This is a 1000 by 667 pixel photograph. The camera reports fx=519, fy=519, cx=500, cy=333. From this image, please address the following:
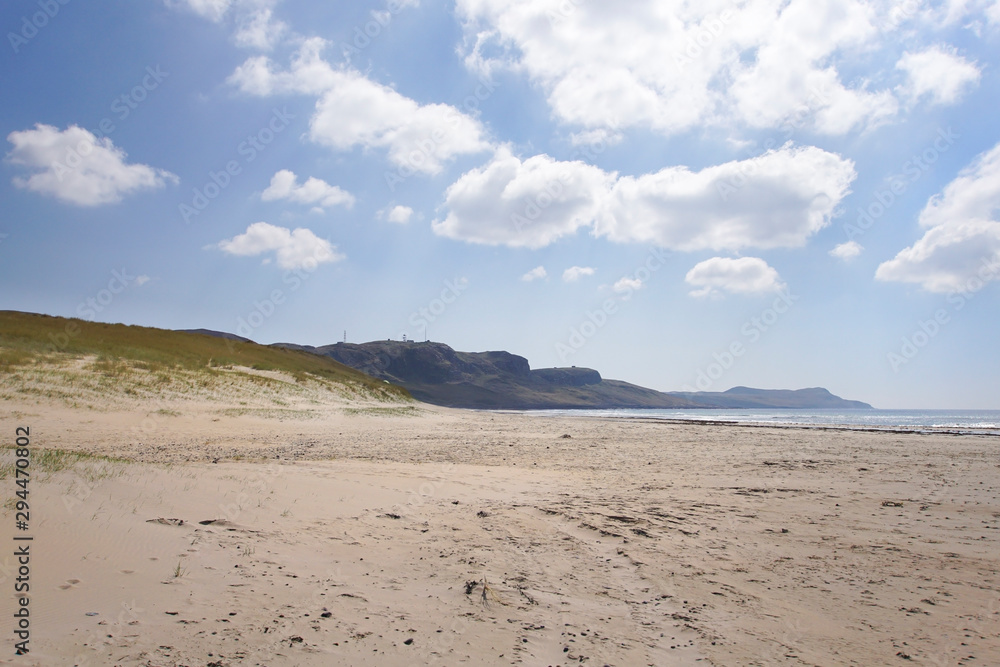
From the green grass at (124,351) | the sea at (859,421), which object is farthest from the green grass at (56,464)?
the sea at (859,421)

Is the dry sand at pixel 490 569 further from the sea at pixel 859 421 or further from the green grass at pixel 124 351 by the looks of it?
the sea at pixel 859 421

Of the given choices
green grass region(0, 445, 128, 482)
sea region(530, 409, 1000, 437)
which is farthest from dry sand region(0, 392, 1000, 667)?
sea region(530, 409, 1000, 437)

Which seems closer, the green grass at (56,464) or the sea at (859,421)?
the green grass at (56,464)

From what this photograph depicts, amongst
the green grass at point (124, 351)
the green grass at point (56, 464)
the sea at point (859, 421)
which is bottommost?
the sea at point (859, 421)

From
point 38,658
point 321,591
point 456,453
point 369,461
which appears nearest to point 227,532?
point 321,591

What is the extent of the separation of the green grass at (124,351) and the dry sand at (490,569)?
2015 centimetres

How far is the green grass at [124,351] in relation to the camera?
85.4ft

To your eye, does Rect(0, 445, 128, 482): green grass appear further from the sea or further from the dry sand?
the sea

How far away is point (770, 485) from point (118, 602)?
1136cm

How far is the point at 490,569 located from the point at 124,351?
35.0m

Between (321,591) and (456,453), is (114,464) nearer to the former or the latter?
(321,591)

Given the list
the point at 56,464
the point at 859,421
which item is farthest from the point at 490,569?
the point at 859,421

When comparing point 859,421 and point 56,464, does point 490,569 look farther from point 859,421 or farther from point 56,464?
point 859,421

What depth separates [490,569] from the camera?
5582mm
